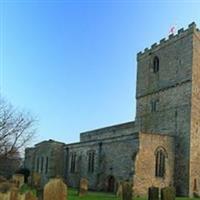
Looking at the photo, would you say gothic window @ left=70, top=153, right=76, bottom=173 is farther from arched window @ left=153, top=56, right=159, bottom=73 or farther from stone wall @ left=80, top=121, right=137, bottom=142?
arched window @ left=153, top=56, right=159, bottom=73

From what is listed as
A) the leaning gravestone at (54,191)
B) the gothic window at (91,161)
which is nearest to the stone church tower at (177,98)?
the gothic window at (91,161)

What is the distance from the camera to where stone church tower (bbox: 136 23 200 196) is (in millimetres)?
35344

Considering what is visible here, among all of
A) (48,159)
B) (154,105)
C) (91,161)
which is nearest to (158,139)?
(154,105)

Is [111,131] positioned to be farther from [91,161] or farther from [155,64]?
[155,64]

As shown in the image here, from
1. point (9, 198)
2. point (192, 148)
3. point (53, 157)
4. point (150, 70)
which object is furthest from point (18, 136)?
point (9, 198)

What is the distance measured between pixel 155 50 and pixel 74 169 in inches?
565

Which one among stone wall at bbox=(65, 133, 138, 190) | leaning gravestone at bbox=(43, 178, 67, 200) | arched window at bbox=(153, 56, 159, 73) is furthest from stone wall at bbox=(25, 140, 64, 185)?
leaning gravestone at bbox=(43, 178, 67, 200)

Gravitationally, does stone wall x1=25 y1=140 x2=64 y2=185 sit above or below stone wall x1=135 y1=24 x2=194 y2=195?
below

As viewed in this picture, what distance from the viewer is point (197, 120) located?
119 feet

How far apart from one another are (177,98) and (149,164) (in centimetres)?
705

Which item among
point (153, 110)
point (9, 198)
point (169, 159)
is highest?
point (153, 110)

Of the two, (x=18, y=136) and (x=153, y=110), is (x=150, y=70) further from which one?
(x=18, y=136)

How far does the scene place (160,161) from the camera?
114ft

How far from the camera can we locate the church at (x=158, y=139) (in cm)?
3388
